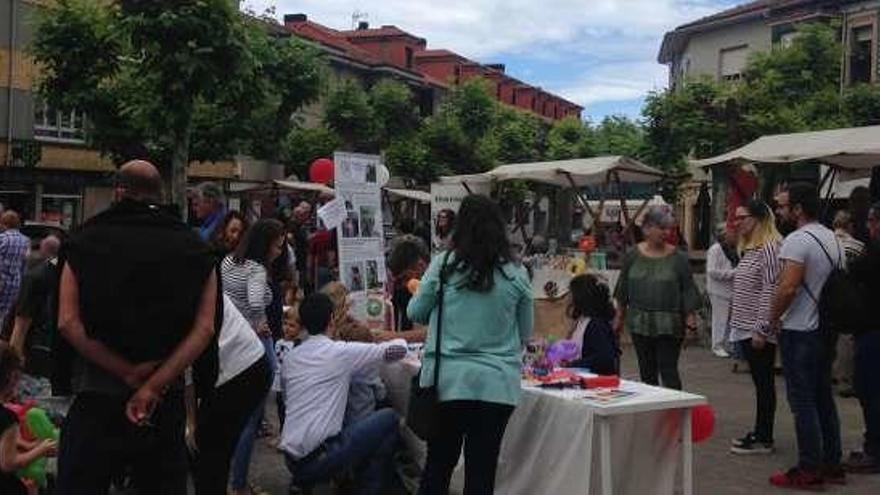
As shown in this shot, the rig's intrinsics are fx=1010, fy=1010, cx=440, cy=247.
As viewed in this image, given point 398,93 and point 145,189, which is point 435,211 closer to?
point 145,189

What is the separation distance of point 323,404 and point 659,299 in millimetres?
2776

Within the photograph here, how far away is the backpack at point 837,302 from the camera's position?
6.10m

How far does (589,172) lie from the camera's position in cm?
1414

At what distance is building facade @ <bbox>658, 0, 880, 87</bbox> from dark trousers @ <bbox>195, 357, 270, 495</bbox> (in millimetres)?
28530

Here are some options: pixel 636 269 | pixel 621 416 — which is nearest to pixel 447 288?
pixel 621 416

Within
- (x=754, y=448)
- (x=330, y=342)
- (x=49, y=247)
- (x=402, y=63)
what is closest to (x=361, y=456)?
(x=330, y=342)

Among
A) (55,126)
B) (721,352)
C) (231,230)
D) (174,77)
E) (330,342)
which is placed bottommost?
(721,352)

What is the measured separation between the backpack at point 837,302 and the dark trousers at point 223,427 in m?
3.41

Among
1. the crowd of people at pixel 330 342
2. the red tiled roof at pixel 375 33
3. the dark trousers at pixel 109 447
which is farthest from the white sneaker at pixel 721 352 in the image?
the red tiled roof at pixel 375 33

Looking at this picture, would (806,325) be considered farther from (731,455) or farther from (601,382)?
(601,382)

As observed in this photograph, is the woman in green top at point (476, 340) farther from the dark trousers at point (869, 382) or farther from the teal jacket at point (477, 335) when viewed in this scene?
the dark trousers at point (869, 382)

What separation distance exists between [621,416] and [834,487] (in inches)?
76.9

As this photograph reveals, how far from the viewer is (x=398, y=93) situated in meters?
39.8

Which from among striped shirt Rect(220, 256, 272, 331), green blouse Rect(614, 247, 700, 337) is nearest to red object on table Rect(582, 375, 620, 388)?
green blouse Rect(614, 247, 700, 337)
